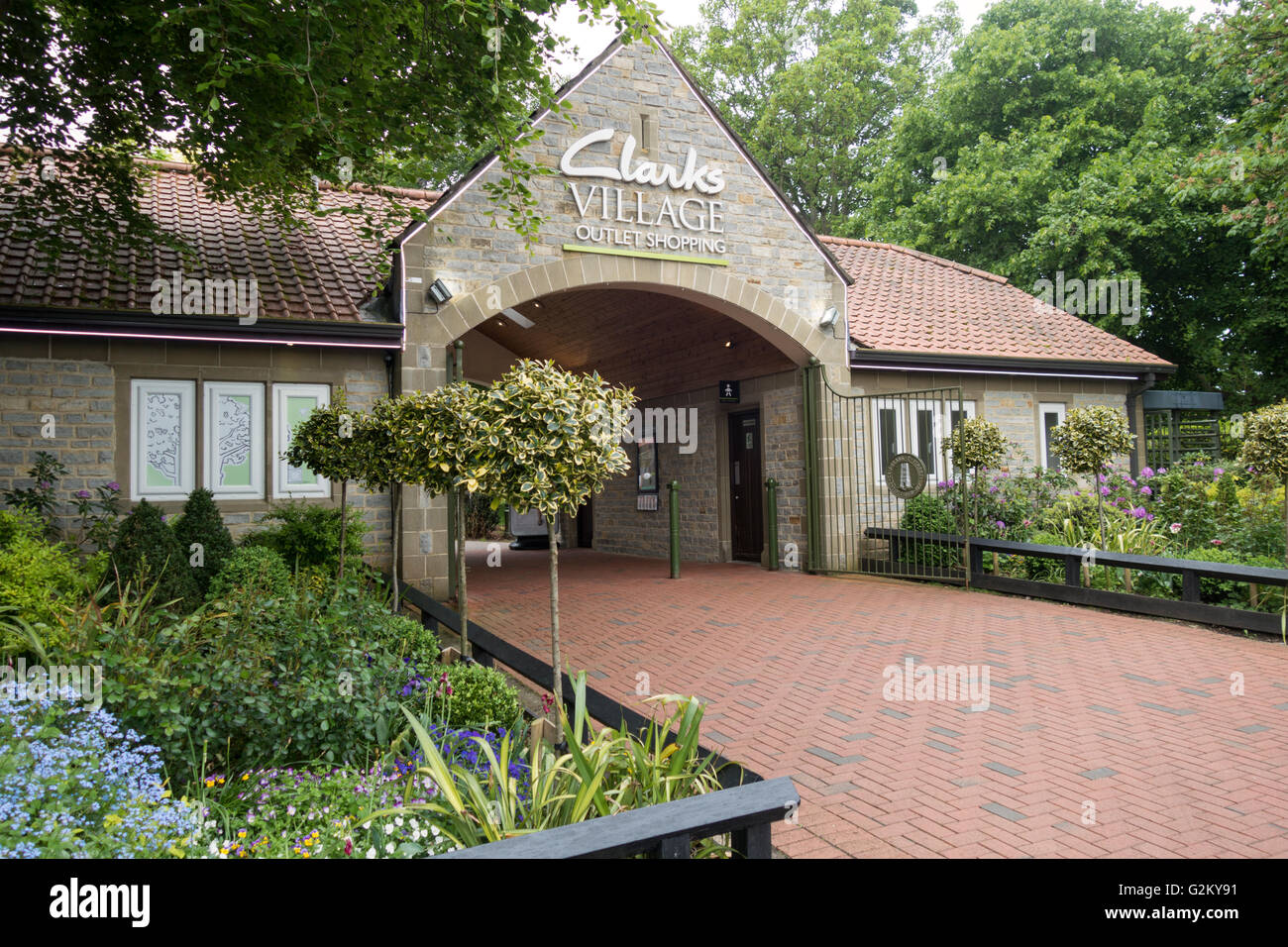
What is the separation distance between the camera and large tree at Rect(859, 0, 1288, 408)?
63.5 ft

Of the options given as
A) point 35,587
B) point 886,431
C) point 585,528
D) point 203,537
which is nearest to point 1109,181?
point 886,431

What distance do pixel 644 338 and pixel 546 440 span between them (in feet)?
39.0

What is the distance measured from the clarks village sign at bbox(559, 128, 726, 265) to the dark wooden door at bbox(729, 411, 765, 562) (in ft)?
11.6

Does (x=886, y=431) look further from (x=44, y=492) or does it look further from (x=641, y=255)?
(x=44, y=492)

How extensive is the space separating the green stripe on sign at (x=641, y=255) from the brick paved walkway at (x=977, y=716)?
4.62 metres

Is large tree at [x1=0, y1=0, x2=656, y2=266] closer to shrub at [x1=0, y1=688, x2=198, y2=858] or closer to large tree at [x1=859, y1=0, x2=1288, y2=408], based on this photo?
shrub at [x1=0, y1=688, x2=198, y2=858]

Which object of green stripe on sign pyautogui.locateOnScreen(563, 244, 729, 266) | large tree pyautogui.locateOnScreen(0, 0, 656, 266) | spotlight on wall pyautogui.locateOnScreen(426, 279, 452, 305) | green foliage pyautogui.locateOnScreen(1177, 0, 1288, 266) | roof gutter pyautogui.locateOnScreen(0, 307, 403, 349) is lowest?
roof gutter pyautogui.locateOnScreen(0, 307, 403, 349)

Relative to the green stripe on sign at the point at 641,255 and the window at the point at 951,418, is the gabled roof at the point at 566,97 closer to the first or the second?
the green stripe on sign at the point at 641,255

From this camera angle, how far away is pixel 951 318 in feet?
48.1

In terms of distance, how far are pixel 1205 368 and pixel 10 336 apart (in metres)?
24.6

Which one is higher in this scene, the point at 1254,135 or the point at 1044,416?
the point at 1254,135

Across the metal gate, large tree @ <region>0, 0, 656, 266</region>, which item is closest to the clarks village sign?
large tree @ <region>0, 0, 656, 266</region>
